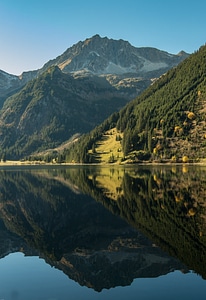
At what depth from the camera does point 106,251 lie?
3438 cm

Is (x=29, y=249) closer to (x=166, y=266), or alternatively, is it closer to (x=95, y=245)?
(x=95, y=245)

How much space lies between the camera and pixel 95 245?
3734 cm

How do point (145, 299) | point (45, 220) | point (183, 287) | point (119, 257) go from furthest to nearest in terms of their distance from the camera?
1. point (45, 220)
2. point (119, 257)
3. point (183, 287)
4. point (145, 299)

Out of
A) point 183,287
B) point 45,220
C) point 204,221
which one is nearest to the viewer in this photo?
point 183,287

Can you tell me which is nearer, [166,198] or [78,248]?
[78,248]

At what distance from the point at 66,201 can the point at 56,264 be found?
1542 inches

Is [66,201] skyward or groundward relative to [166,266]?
groundward

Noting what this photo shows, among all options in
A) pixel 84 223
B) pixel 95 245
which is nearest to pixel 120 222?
pixel 84 223

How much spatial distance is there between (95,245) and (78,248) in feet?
8.65

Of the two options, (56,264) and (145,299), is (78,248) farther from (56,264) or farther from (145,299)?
(145,299)

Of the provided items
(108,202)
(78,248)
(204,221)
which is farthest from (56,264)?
(108,202)

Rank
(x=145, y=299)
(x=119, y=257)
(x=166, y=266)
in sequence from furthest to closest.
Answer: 1. (x=119, y=257)
2. (x=166, y=266)
3. (x=145, y=299)

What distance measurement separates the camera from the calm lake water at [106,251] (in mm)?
23878

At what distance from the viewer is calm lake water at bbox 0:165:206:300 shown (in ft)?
78.3
